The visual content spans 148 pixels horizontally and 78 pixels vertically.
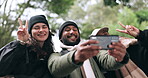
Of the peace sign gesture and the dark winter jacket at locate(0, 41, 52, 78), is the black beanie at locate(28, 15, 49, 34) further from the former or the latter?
the dark winter jacket at locate(0, 41, 52, 78)

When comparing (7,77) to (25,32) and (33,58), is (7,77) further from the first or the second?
(25,32)

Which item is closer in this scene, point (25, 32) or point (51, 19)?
point (25, 32)

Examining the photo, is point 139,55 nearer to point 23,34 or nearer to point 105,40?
point 105,40

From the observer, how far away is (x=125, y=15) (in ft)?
37.1

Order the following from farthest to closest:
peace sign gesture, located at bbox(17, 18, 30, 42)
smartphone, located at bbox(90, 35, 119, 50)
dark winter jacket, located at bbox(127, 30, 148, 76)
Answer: dark winter jacket, located at bbox(127, 30, 148, 76) → peace sign gesture, located at bbox(17, 18, 30, 42) → smartphone, located at bbox(90, 35, 119, 50)

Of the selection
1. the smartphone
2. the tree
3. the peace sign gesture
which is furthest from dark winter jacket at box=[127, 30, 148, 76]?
the tree

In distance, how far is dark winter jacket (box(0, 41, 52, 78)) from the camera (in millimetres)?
2168

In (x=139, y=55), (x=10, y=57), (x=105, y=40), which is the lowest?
(x=139, y=55)

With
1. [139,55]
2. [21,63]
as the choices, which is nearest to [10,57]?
[21,63]

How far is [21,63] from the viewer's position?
7.50 feet

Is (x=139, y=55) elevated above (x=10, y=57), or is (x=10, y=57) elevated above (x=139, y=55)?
(x=10, y=57)

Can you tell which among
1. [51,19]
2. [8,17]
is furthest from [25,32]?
[51,19]

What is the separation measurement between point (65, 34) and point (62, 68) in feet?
2.37

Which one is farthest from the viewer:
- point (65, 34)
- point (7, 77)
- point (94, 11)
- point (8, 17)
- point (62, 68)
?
point (94, 11)
